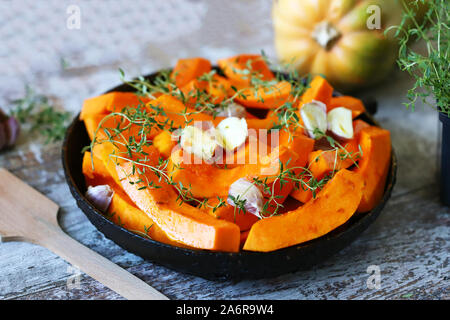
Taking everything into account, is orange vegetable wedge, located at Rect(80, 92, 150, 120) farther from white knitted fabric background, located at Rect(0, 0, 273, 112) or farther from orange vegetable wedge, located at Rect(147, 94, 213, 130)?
white knitted fabric background, located at Rect(0, 0, 273, 112)

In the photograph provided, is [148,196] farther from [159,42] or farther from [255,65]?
[159,42]

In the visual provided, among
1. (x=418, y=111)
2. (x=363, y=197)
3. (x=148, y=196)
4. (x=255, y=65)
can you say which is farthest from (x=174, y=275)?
(x=418, y=111)

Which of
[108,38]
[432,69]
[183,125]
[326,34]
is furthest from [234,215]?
[108,38]

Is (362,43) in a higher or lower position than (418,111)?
higher

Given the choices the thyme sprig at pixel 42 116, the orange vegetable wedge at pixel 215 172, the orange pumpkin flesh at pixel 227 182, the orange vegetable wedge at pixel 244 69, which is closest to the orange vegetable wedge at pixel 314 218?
the orange pumpkin flesh at pixel 227 182

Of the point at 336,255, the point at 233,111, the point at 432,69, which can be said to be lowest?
the point at 336,255

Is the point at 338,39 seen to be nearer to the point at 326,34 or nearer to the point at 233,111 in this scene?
the point at 326,34
